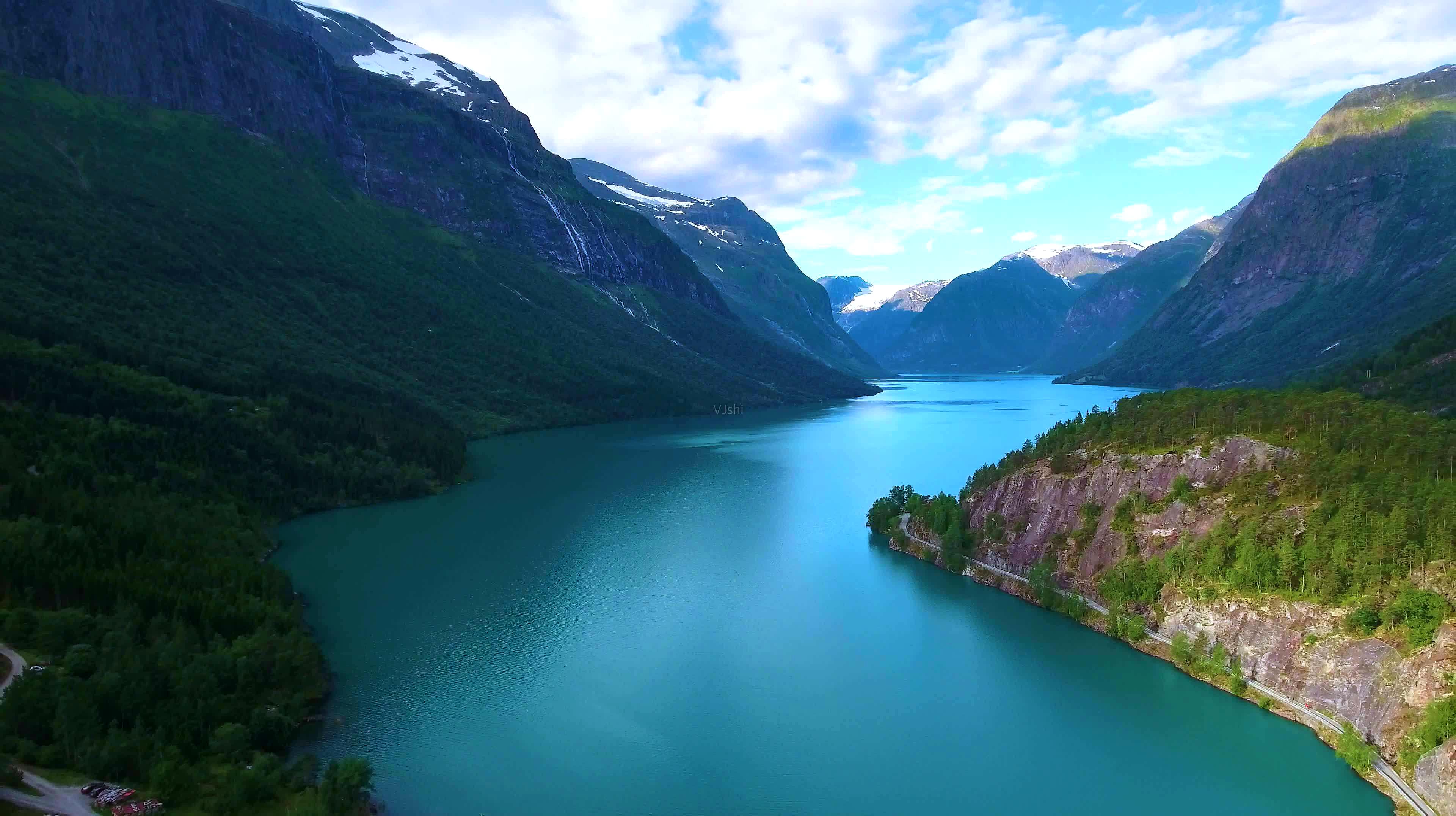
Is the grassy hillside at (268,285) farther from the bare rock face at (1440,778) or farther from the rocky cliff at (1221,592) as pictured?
the bare rock face at (1440,778)

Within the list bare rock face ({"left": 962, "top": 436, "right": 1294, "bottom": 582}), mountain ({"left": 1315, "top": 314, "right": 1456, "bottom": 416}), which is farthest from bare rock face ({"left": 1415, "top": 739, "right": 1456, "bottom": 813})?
mountain ({"left": 1315, "top": 314, "right": 1456, "bottom": 416})

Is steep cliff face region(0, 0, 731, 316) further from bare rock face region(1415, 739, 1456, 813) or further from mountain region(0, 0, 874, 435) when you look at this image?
bare rock face region(1415, 739, 1456, 813)

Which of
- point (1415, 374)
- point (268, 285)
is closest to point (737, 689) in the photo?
point (1415, 374)

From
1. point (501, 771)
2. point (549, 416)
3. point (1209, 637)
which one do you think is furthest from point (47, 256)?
point (1209, 637)

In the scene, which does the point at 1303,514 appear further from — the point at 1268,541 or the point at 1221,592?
the point at 1221,592

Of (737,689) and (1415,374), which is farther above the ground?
(1415,374)

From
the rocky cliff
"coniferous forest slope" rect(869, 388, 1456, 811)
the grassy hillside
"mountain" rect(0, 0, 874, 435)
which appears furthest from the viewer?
"mountain" rect(0, 0, 874, 435)

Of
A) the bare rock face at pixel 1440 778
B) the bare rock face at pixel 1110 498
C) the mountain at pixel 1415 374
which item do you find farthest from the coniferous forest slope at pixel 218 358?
the mountain at pixel 1415 374
